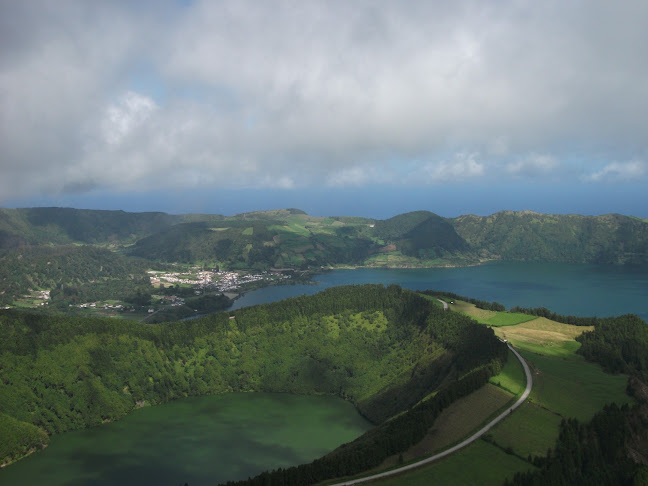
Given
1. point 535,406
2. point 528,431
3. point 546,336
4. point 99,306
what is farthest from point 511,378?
point 99,306

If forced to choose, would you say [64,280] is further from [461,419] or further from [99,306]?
[461,419]

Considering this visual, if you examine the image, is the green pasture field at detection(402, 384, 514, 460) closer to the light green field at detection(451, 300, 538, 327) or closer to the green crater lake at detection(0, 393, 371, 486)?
the green crater lake at detection(0, 393, 371, 486)

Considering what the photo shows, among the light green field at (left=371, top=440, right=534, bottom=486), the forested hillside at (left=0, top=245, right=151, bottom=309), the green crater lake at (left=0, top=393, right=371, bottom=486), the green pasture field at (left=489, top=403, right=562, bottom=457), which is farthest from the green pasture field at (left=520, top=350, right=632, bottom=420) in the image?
the forested hillside at (left=0, top=245, right=151, bottom=309)

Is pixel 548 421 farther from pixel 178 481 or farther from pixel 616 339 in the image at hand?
pixel 178 481

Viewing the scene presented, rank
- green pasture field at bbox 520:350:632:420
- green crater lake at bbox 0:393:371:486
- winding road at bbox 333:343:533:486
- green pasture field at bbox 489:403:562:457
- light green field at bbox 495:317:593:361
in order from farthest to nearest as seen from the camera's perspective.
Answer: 1. light green field at bbox 495:317:593:361
2. green crater lake at bbox 0:393:371:486
3. green pasture field at bbox 520:350:632:420
4. green pasture field at bbox 489:403:562:457
5. winding road at bbox 333:343:533:486

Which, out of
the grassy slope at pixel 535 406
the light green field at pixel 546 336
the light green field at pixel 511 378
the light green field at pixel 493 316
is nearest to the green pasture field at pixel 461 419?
the grassy slope at pixel 535 406

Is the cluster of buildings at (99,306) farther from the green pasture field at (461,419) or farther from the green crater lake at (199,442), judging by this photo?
the green pasture field at (461,419)
